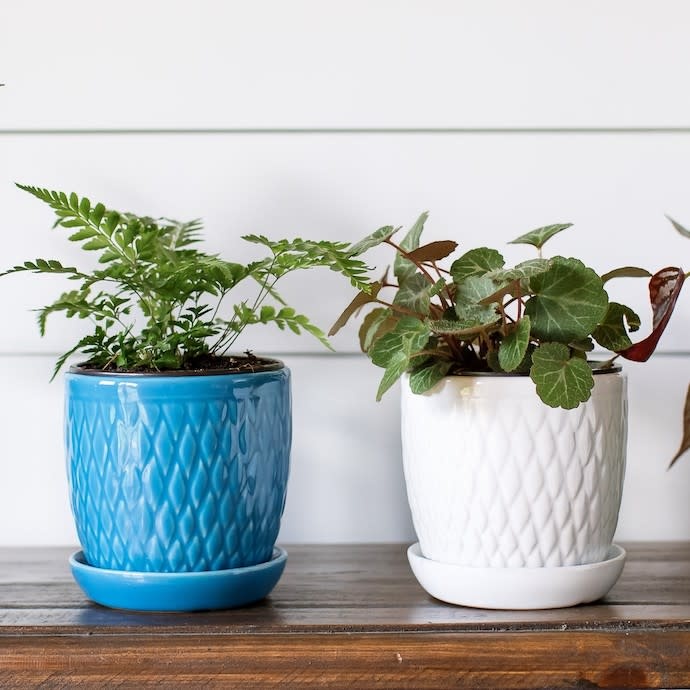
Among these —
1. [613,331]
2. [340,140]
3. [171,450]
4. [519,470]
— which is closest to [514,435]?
[519,470]

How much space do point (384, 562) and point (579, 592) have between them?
0.23 m

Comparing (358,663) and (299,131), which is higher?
(299,131)

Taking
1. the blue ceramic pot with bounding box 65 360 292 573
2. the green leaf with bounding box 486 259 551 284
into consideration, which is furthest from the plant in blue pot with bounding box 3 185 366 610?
the green leaf with bounding box 486 259 551 284

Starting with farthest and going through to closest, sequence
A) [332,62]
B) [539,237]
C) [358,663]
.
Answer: [332,62]
[539,237]
[358,663]

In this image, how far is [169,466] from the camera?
72cm

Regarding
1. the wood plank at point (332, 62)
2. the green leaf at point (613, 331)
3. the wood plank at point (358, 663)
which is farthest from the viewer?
the wood plank at point (332, 62)

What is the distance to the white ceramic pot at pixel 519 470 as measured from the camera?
0.71 meters

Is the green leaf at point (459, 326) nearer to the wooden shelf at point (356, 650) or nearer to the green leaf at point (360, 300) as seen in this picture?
the green leaf at point (360, 300)

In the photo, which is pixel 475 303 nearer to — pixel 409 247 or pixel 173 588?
pixel 409 247

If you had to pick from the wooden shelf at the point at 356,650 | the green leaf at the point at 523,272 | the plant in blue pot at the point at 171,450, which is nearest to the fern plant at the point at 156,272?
the plant in blue pot at the point at 171,450

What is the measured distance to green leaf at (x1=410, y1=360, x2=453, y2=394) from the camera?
73 centimetres

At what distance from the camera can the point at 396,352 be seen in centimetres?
72

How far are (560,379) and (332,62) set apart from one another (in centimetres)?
48

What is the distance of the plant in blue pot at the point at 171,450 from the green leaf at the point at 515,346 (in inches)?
4.9
